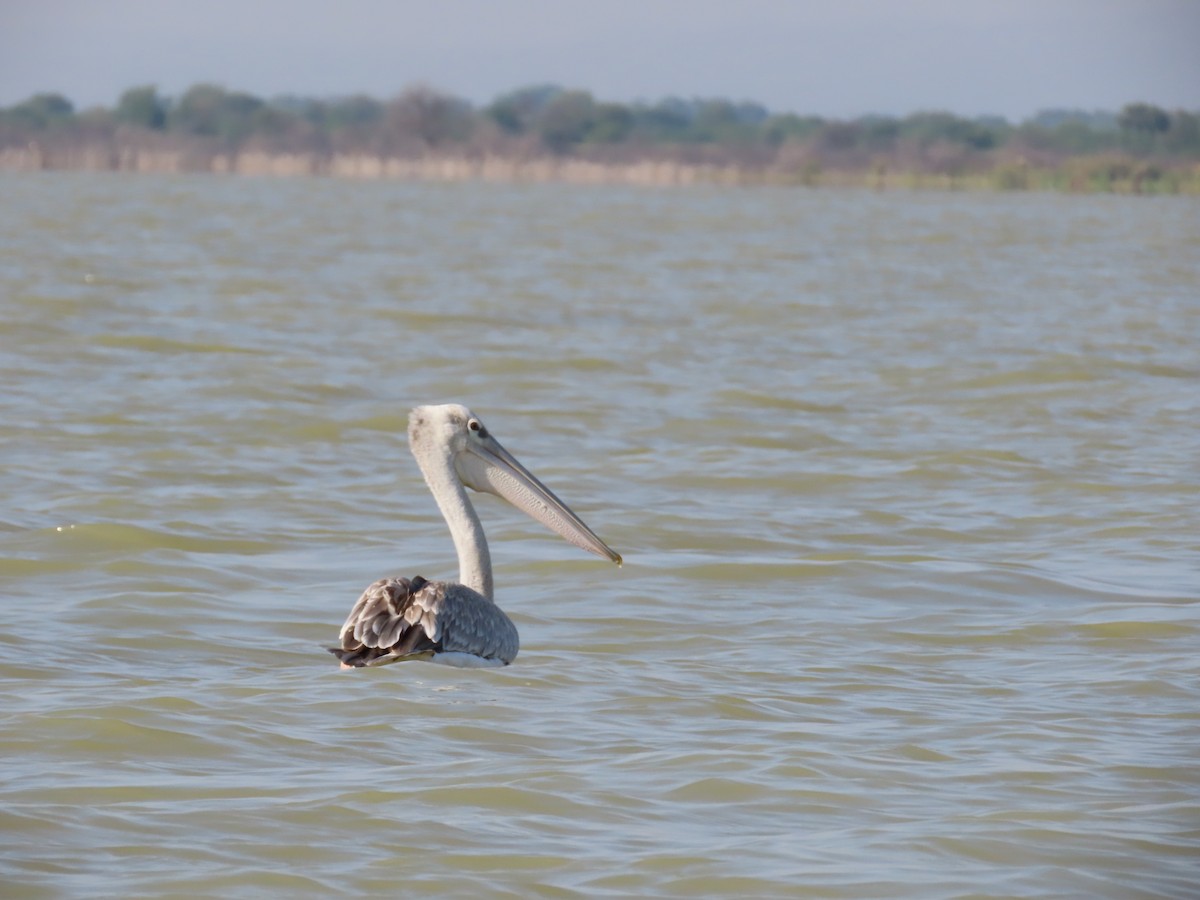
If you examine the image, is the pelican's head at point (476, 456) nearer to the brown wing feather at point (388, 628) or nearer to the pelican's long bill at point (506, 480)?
the pelican's long bill at point (506, 480)

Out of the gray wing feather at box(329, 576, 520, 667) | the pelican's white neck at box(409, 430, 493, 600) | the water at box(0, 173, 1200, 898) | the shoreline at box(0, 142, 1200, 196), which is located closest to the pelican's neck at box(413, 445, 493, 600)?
the pelican's white neck at box(409, 430, 493, 600)

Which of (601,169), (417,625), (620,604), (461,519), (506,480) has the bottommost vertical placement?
(620,604)

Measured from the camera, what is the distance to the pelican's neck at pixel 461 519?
5.88m

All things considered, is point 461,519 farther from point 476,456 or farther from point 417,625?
point 417,625

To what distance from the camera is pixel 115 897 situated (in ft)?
11.3

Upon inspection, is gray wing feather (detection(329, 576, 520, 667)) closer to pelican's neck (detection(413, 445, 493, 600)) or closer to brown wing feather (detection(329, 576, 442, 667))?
brown wing feather (detection(329, 576, 442, 667))

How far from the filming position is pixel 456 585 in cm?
541

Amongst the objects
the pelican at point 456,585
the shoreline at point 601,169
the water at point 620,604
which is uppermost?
Result: the shoreline at point 601,169

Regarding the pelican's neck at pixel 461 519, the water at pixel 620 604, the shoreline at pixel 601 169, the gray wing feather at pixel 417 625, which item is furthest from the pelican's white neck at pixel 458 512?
the shoreline at pixel 601 169

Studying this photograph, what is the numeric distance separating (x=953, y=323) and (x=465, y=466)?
34.3 feet

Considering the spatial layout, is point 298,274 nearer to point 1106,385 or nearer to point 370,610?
point 1106,385

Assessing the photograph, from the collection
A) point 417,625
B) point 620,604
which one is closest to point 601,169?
point 620,604

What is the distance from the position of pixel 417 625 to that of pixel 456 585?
0.61ft

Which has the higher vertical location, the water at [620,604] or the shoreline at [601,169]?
the shoreline at [601,169]
